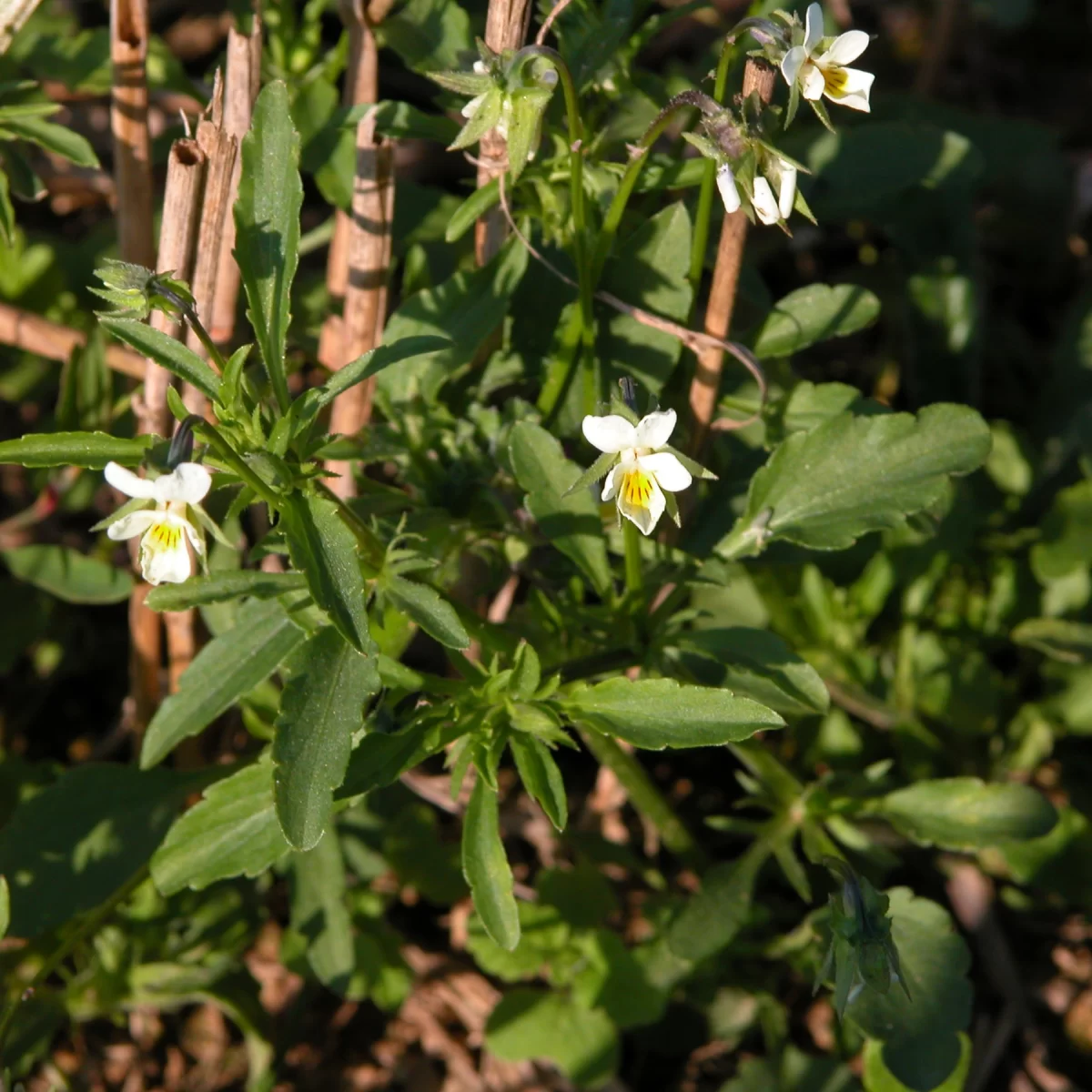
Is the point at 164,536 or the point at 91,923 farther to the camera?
the point at 91,923

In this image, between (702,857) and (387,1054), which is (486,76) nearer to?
(702,857)

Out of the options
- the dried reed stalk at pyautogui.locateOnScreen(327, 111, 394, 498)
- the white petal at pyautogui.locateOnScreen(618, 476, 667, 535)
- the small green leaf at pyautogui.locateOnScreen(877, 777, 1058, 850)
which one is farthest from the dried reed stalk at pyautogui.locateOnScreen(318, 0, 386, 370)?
the small green leaf at pyautogui.locateOnScreen(877, 777, 1058, 850)

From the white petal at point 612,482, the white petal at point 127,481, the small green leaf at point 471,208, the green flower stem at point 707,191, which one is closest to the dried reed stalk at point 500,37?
the small green leaf at point 471,208

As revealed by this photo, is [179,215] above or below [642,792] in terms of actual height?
above

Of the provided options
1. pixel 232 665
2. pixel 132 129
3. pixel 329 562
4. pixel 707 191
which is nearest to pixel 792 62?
pixel 707 191

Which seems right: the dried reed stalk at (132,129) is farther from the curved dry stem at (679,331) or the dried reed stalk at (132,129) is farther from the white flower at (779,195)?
the white flower at (779,195)

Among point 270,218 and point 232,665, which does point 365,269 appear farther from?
point 232,665
